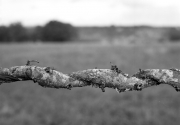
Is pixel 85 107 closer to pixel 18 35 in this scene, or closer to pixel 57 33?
pixel 57 33

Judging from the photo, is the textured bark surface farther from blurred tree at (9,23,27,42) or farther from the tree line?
blurred tree at (9,23,27,42)

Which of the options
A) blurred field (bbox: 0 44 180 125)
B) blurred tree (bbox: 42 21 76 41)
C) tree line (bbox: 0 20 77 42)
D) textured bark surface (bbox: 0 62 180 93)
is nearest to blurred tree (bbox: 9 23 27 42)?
tree line (bbox: 0 20 77 42)

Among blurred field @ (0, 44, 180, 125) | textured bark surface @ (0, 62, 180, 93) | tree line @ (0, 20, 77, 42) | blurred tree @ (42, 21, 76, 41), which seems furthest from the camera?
blurred tree @ (42, 21, 76, 41)

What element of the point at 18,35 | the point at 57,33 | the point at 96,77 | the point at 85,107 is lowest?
the point at 85,107

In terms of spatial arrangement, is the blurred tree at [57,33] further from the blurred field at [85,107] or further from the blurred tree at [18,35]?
the blurred field at [85,107]

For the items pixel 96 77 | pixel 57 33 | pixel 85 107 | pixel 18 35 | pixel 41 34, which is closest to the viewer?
pixel 96 77

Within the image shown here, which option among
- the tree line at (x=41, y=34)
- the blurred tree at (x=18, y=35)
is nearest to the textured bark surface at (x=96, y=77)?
the tree line at (x=41, y=34)

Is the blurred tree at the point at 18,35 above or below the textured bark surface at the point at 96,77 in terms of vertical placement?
above

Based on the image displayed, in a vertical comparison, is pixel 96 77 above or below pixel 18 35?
below

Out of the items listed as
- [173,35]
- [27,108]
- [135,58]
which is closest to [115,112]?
[27,108]

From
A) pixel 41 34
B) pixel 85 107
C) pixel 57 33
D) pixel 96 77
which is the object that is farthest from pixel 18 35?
pixel 96 77

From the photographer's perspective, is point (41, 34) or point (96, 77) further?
point (41, 34)
